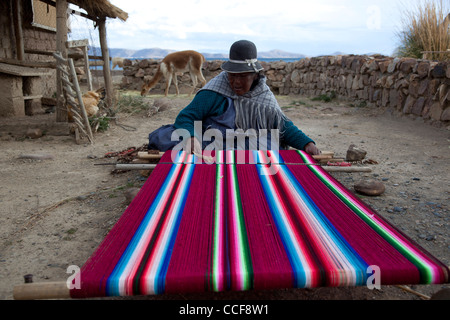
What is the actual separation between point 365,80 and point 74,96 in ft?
18.7

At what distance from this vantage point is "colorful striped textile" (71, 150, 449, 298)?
1193mm

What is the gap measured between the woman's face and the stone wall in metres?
3.65

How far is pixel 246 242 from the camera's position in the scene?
1.42 meters

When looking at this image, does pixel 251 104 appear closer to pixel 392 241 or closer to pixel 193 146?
pixel 193 146

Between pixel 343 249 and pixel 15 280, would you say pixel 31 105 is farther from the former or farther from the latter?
pixel 343 249

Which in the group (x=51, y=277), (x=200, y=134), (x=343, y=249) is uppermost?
(x=200, y=134)

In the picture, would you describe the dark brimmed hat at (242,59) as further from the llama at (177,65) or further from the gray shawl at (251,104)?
the llama at (177,65)

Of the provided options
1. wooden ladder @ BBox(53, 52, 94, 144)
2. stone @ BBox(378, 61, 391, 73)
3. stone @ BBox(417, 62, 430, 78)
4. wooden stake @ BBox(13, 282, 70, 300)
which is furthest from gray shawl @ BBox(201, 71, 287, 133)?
stone @ BBox(378, 61, 391, 73)

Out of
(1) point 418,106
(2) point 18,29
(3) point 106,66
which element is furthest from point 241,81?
(2) point 18,29

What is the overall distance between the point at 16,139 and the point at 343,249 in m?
4.56

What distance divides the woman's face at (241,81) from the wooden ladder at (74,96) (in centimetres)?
248

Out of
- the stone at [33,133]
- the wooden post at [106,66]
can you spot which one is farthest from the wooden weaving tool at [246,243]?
the wooden post at [106,66]

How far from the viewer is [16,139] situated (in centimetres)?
455
